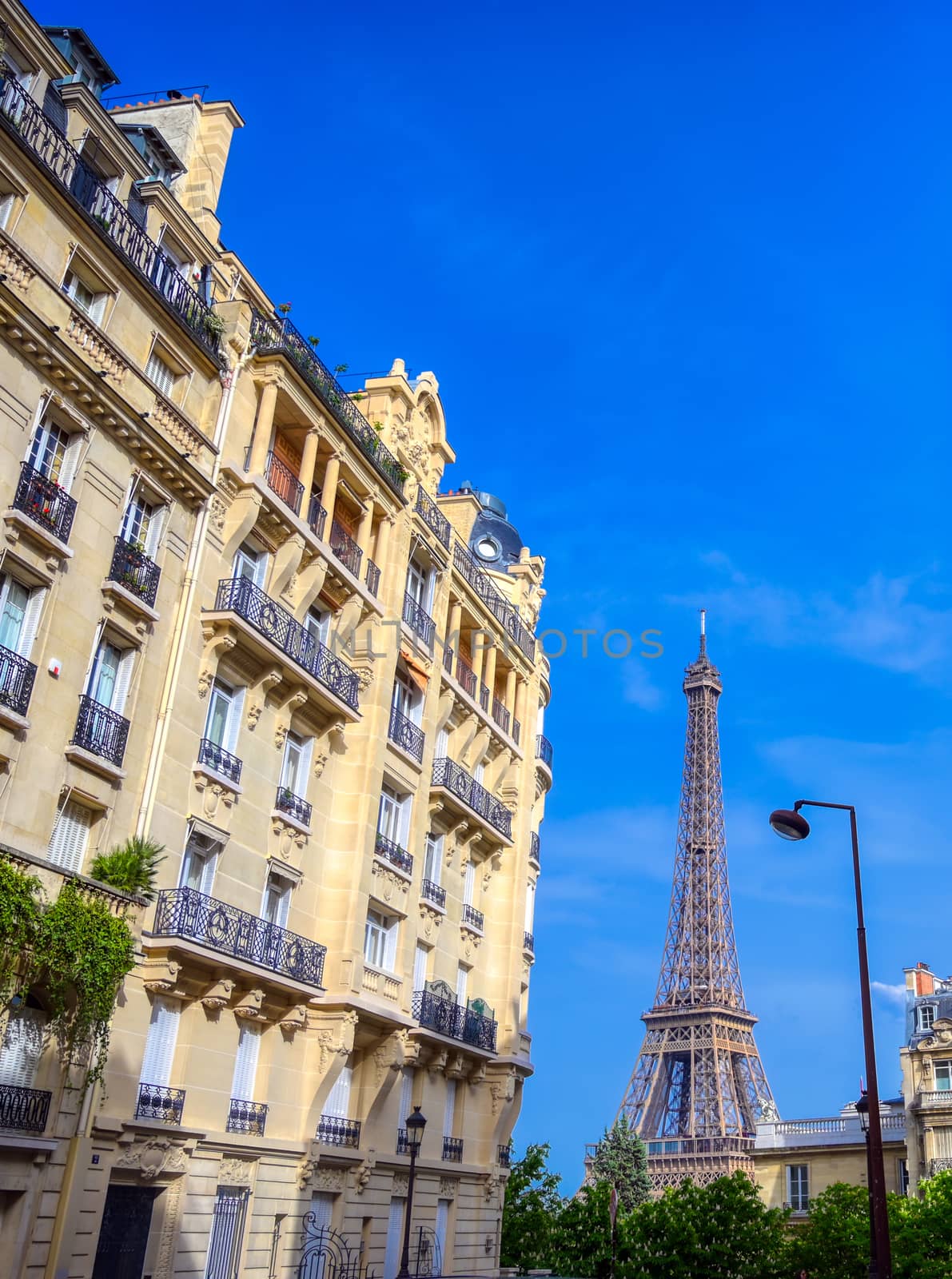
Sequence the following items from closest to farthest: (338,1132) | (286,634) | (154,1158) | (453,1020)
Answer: (154,1158)
(286,634)
(338,1132)
(453,1020)

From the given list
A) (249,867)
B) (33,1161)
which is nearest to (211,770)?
(249,867)

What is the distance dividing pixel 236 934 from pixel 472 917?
1329cm

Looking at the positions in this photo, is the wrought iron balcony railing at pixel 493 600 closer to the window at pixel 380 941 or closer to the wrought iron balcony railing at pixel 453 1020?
the window at pixel 380 941

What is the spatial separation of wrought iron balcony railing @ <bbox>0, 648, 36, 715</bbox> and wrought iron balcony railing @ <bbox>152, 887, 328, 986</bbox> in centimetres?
458

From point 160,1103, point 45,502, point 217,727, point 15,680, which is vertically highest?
point 45,502

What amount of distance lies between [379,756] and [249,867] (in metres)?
5.43

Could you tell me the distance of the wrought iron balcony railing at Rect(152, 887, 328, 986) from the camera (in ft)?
73.9

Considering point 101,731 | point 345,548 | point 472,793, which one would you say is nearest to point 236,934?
point 101,731

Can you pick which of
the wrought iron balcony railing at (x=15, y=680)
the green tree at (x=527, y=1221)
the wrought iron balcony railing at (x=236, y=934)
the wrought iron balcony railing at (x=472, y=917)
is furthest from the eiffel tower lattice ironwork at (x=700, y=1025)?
the wrought iron balcony railing at (x=15, y=680)

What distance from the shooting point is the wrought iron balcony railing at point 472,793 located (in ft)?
114

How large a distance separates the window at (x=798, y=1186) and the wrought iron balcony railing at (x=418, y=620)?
150 feet

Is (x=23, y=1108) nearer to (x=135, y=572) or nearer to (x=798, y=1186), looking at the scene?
(x=135, y=572)

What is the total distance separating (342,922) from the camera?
93.0 ft

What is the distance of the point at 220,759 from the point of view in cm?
2500
